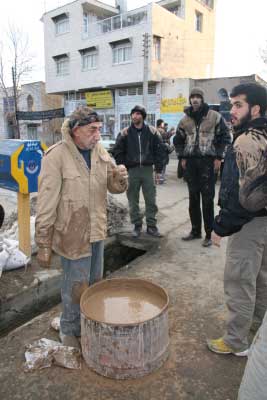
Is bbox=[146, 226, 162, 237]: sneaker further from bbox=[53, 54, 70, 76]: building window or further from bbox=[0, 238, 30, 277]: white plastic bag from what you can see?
bbox=[53, 54, 70, 76]: building window

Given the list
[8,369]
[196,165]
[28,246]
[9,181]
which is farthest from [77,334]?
[196,165]

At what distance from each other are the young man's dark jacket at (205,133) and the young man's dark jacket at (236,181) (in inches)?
93.1

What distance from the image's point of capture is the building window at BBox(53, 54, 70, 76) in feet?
108

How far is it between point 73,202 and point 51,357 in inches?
44.6

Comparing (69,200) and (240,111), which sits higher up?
(240,111)

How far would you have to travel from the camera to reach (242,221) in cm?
228

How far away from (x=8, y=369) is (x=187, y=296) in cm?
179

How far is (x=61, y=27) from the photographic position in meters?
33.2

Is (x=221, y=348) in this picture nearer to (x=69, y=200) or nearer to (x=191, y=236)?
(x=69, y=200)

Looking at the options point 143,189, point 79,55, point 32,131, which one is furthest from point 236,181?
point 32,131

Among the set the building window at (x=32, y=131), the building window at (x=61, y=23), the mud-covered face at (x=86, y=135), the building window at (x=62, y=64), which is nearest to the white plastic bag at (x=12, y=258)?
the mud-covered face at (x=86, y=135)

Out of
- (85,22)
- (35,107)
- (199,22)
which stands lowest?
(35,107)

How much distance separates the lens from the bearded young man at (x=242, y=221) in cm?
214

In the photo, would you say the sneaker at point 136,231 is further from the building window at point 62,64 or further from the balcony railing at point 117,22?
the building window at point 62,64
